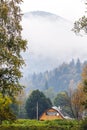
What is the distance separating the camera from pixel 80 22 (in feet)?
87.9

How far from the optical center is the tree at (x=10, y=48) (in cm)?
2044

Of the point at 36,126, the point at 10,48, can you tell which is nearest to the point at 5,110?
the point at 10,48

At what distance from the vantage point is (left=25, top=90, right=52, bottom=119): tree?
5271 inches

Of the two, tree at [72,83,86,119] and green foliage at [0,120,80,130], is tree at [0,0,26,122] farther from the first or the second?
tree at [72,83,86,119]

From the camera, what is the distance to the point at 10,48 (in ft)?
69.5

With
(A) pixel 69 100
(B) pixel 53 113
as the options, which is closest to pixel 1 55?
(A) pixel 69 100

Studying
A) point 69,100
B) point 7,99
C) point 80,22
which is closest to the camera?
point 7,99

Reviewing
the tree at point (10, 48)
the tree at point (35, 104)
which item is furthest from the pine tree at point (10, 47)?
the tree at point (35, 104)

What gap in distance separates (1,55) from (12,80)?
131cm

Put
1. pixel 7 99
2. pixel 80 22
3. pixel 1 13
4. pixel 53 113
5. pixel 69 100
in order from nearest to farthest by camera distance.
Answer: pixel 7 99, pixel 1 13, pixel 80 22, pixel 69 100, pixel 53 113

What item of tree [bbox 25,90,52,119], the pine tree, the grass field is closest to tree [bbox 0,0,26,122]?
the pine tree

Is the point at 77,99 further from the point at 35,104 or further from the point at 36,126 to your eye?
the point at 35,104

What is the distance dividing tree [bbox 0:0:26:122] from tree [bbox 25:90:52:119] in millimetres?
111798

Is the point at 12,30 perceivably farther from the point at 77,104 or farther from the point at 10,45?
the point at 77,104
